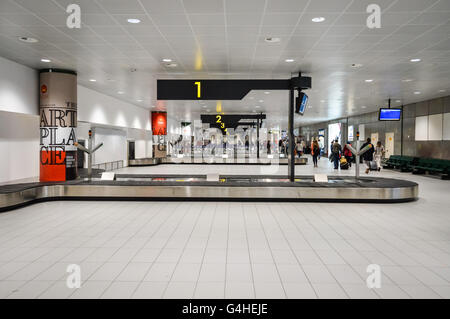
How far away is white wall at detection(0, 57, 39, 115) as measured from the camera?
33.2ft

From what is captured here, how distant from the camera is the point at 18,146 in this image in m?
12.0

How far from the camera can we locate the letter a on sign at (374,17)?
6.10 meters

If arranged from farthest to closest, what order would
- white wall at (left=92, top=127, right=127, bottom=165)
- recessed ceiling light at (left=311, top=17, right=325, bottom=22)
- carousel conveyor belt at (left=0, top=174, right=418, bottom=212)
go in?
white wall at (left=92, top=127, right=127, bottom=165) → carousel conveyor belt at (left=0, top=174, right=418, bottom=212) → recessed ceiling light at (left=311, top=17, right=325, bottom=22)

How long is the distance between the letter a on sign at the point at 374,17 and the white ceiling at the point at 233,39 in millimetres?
105

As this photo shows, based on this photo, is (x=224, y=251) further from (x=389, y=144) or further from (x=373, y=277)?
(x=389, y=144)

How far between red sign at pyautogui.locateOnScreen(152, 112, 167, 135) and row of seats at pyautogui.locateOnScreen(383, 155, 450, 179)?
1694cm

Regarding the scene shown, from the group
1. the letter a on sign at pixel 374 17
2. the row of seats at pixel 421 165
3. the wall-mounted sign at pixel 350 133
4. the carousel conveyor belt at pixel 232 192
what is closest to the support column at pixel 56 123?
the carousel conveyor belt at pixel 232 192

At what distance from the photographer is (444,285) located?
400 cm

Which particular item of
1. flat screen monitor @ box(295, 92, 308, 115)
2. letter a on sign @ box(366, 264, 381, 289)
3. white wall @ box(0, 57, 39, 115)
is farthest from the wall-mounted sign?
letter a on sign @ box(366, 264, 381, 289)

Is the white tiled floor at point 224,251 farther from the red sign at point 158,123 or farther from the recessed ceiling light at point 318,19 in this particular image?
the red sign at point 158,123

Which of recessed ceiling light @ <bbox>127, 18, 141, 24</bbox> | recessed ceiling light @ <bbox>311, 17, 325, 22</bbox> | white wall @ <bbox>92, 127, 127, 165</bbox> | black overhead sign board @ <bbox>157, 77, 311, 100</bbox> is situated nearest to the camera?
recessed ceiling light @ <bbox>311, 17, 325, 22</bbox>

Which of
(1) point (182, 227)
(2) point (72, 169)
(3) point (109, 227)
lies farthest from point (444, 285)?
(2) point (72, 169)

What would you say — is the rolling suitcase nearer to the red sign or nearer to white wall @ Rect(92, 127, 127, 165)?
white wall @ Rect(92, 127, 127, 165)
